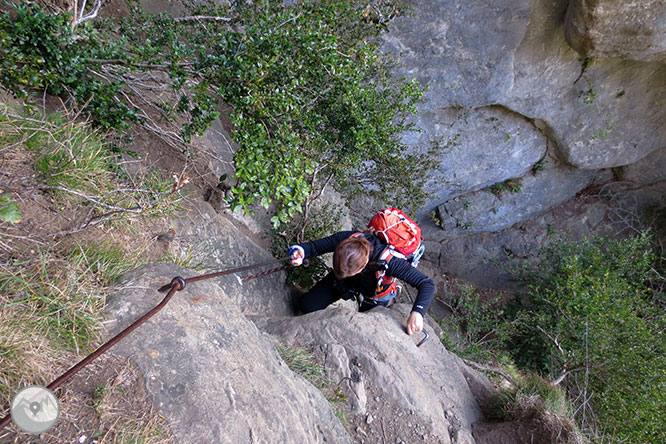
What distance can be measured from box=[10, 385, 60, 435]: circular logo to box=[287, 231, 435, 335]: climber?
262 centimetres

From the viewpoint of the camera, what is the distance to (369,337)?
3838 millimetres

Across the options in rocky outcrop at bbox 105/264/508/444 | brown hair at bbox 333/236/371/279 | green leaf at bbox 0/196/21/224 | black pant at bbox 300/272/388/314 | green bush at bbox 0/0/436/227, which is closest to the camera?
green leaf at bbox 0/196/21/224

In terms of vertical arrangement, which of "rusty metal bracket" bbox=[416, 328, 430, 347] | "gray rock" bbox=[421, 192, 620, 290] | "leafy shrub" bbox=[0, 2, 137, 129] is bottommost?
"gray rock" bbox=[421, 192, 620, 290]

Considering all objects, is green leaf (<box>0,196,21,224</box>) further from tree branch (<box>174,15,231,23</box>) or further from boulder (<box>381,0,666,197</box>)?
boulder (<box>381,0,666,197</box>)

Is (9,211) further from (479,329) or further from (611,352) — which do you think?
(479,329)

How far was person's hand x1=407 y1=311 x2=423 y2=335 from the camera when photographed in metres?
4.10

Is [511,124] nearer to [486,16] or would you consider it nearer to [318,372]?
[486,16]

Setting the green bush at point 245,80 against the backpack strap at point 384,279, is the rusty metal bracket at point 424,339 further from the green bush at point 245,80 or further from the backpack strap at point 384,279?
the green bush at point 245,80

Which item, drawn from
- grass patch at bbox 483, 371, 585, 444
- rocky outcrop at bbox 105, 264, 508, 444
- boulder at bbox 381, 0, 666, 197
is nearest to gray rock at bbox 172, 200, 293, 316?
rocky outcrop at bbox 105, 264, 508, 444

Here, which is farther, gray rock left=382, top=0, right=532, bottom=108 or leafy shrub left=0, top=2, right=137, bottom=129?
gray rock left=382, top=0, right=532, bottom=108

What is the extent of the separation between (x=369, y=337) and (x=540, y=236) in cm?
1023

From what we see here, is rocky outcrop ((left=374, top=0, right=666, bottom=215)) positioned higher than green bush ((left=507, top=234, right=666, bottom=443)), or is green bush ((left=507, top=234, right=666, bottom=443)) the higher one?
rocky outcrop ((left=374, top=0, right=666, bottom=215))

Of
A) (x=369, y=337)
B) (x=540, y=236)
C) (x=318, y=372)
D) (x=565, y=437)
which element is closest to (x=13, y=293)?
(x=318, y=372)

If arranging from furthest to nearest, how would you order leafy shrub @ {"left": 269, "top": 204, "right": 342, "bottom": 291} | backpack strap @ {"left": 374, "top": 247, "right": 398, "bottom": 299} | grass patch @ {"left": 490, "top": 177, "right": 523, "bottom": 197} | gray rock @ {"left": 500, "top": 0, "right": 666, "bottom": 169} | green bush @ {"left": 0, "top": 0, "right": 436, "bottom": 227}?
grass patch @ {"left": 490, "top": 177, "right": 523, "bottom": 197} < gray rock @ {"left": 500, "top": 0, "right": 666, "bottom": 169} < leafy shrub @ {"left": 269, "top": 204, "right": 342, "bottom": 291} < backpack strap @ {"left": 374, "top": 247, "right": 398, "bottom": 299} < green bush @ {"left": 0, "top": 0, "right": 436, "bottom": 227}
